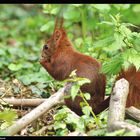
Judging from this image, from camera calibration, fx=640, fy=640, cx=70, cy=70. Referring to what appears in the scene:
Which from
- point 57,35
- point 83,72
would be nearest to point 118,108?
point 83,72

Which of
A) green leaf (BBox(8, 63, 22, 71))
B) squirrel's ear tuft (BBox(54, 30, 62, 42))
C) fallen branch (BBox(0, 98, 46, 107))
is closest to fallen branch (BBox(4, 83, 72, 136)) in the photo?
fallen branch (BBox(0, 98, 46, 107))

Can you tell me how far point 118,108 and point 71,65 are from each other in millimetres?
673

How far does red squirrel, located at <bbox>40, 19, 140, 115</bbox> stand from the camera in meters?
4.92

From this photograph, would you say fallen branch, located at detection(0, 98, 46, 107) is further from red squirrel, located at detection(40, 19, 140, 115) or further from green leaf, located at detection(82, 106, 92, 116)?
green leaf, located at detection(82, 106, 92, 116)

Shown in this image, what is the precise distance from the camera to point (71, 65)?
5.00 meters

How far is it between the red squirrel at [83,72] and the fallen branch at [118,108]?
10.8 inches

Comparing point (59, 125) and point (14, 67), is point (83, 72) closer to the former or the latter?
point (59, 125)

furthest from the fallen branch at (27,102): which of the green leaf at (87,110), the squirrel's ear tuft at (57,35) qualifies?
the green leaf at (87,110)

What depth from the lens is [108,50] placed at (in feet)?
20.5

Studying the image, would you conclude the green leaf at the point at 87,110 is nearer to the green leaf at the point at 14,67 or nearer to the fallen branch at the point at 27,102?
the fallen branch at the point at 27,102

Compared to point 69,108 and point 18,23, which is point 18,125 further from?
point 18,23

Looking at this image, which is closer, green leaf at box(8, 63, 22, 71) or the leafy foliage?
the leafy foliage

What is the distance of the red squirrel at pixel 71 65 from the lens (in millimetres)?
4930

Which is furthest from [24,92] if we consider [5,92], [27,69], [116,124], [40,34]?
[40,34]
